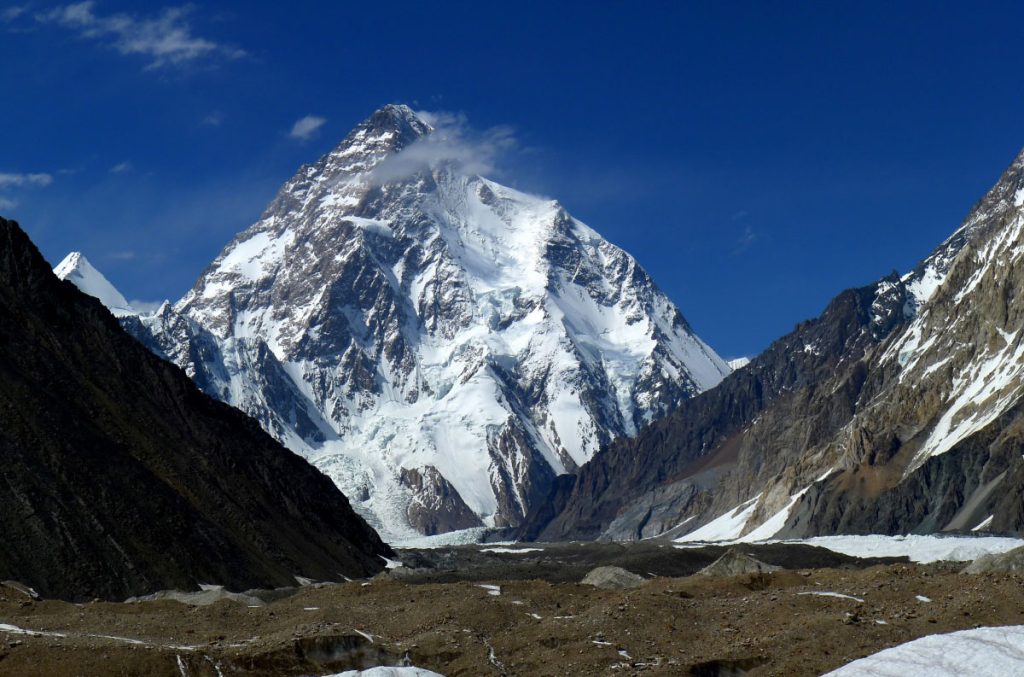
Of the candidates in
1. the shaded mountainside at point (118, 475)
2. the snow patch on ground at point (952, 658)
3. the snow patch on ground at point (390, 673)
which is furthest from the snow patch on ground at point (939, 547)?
the snow patch on ground at point (390, 673)

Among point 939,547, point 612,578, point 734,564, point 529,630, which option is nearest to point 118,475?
point 612,578

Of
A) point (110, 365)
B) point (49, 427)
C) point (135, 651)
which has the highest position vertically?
point (110, 365)

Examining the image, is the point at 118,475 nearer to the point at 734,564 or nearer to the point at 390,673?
the point at 734,564

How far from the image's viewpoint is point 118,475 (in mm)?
119688

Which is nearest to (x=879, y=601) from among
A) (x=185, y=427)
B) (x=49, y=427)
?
(x=49, y=427)

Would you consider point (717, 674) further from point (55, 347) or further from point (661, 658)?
point (55, 347)

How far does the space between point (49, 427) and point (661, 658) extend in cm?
8759

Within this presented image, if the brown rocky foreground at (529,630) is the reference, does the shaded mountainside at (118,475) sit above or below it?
above

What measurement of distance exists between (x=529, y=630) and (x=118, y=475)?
8141 cm

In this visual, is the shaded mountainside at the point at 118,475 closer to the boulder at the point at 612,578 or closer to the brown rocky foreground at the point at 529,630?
the boulder at the point at 612,578

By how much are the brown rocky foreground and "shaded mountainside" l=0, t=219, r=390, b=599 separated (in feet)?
178

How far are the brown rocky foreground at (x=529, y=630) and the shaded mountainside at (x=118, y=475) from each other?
5416cm

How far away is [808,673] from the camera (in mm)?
37031

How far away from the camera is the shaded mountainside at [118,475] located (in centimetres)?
10594
